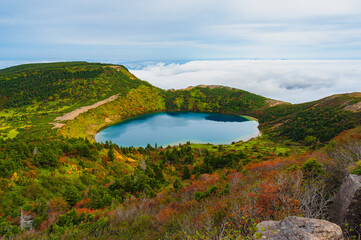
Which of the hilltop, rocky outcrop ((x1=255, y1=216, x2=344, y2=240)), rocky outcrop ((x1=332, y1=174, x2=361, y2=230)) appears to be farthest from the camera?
A: the hilltop

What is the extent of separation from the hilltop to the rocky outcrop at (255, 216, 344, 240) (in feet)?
3.24

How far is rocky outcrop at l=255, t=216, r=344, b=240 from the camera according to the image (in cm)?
786

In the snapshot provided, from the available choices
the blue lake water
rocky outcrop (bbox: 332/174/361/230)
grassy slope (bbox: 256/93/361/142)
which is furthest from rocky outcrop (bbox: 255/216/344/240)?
grassy slope (bbox: 256/93/361/142)

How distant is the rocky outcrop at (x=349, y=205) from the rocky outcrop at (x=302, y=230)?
4.58m

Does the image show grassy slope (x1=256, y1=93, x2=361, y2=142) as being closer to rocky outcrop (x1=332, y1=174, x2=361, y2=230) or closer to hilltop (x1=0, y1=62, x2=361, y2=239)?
hilltop (x1=0, y1=62, x2=361, y2=239)

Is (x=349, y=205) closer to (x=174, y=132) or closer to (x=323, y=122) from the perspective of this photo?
(x=174, y=132)

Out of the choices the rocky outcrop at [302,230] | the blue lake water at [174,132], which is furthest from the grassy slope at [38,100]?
the rocky outcrop at [302,230]

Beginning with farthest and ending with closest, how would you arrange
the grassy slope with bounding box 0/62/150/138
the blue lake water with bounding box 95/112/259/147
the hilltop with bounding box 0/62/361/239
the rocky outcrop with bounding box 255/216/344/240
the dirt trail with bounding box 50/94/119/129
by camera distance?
the grassy slope with bounding box 0/62/150/138 < the dirt trail with bounding box 50/94/119/129 < the blue lake water with bounding box 95/112/259/147 < the hilltop with bounding box 0/62/361/239 < the rocky outcrop with bounding box 255/216/344/240

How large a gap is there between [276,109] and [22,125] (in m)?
220

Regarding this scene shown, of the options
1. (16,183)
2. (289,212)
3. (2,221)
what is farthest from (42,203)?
(289,212)

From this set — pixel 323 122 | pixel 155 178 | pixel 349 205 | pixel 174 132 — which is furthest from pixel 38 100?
pixel 323 122

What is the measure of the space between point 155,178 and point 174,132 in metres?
83.3

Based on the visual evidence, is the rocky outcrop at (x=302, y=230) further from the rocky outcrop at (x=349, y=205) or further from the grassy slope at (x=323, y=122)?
the grassy slope at (x=323, y=122)

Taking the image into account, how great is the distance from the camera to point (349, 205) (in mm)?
11195
